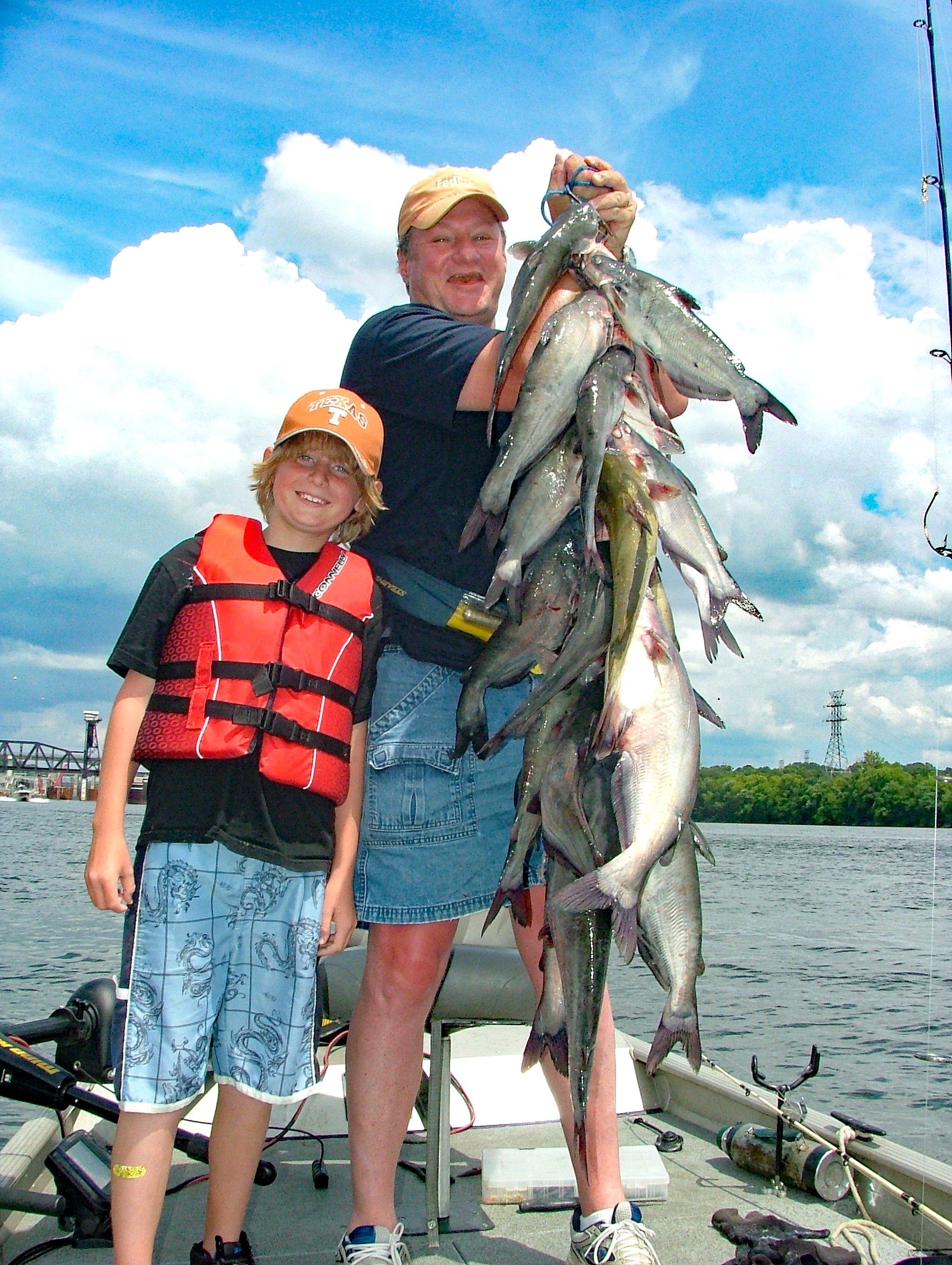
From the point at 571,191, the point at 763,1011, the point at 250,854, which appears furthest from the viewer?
the point at 763,1011

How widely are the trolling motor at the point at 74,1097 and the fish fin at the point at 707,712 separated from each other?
220 cm

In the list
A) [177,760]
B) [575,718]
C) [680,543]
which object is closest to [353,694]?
[177,760]

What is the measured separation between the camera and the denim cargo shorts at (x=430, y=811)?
292 centimetres

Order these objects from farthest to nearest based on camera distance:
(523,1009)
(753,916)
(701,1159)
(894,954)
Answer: (753,916) < (894,954) < (701,1159) < (523,1009)

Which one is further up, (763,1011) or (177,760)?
(177,760)

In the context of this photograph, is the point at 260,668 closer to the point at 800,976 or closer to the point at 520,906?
the point at 520,906

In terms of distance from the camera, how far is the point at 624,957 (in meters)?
1.84

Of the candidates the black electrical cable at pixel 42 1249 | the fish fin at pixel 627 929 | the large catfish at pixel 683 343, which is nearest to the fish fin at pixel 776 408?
the large catfish at pixel 683 343

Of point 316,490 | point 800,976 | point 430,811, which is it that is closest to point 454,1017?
point 430,811

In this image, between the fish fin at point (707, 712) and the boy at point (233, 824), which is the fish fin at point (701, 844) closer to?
the fish fin at point (707, 712)

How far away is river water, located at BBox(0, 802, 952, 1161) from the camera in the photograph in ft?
42.1

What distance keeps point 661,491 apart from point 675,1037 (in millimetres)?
1124

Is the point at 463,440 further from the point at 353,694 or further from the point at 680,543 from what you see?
the point at 680,543

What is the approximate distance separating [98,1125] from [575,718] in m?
3.58
